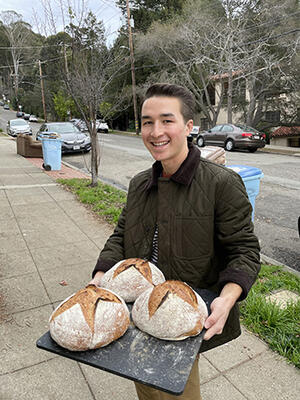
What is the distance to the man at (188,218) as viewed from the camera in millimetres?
1530

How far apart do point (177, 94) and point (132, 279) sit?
0.89 m

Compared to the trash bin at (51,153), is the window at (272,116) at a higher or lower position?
higher

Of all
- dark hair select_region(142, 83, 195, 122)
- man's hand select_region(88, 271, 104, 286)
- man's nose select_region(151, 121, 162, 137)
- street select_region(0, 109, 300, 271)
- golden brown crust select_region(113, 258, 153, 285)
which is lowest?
street select_region(0, 109, 300, 271)

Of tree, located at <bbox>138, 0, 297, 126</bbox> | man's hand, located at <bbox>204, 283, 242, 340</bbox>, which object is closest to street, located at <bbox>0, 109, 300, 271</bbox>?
man's hand, located at <bbox>204, 283, 242, 340</bbox>

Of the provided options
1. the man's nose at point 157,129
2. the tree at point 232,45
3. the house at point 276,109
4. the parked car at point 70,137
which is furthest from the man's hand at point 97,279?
the house at point 276,109

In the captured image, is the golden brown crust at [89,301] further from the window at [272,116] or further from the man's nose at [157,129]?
the window at [272,116]

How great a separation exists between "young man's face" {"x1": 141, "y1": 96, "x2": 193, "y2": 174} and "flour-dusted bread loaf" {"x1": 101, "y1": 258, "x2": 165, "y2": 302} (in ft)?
1.77

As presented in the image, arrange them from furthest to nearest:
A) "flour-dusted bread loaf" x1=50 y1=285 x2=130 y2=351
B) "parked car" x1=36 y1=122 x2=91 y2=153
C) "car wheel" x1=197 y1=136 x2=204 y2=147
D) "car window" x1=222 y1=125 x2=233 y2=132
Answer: "car wheel" x1=197 y1=136 x2=204 y2=147, "car window" x1=222 y1=125 x2=233 y2=132, "parked car" x1=36 y1=122 x2=91 y2=153, "flour-dusted bread loaf" x1=50 y1=285 x2=130 y2=351

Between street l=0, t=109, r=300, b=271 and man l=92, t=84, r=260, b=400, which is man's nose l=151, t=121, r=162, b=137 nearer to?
man l=92, t=84, r=260, b=400

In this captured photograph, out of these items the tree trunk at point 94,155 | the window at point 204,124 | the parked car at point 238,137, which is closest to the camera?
the tree trunk at point 94,155

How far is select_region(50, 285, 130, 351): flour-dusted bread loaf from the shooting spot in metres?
1.24

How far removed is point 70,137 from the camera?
50.2 feet

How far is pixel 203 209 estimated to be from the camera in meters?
1.57

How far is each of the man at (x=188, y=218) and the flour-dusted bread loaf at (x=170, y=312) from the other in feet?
0.42
